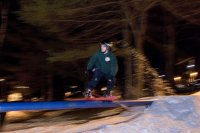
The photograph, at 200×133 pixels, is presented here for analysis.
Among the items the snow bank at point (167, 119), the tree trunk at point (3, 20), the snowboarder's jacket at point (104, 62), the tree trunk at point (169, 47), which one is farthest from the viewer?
the tree trunk at point (169, 47)

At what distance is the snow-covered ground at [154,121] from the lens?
32.2 feet

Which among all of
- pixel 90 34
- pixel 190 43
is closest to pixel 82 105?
pixel 90 34

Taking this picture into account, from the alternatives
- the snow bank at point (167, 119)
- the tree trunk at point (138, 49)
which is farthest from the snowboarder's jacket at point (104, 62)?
the tree trunk at point (138, 49)

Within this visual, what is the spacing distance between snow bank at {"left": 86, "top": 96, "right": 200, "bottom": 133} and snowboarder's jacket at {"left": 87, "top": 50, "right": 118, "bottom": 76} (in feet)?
4.43

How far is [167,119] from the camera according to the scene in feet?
34.2

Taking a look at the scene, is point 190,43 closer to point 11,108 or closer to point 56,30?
point 56,30

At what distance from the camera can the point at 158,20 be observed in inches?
823

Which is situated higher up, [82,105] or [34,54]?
[34,54]

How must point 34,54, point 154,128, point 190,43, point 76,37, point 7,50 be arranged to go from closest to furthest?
1. point 154,128
2. point 76,37
3. point 34,54
4. point 7,50
5. point 190,43

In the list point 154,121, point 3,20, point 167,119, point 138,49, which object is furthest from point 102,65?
point 3,20

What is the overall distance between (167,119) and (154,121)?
400mm

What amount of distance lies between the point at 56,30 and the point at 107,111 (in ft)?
10.3

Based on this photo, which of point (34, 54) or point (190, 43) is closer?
point (34, 54)

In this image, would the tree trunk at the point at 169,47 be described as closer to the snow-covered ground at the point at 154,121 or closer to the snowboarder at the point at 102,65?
the snow-covered ground at the point at 154,121
